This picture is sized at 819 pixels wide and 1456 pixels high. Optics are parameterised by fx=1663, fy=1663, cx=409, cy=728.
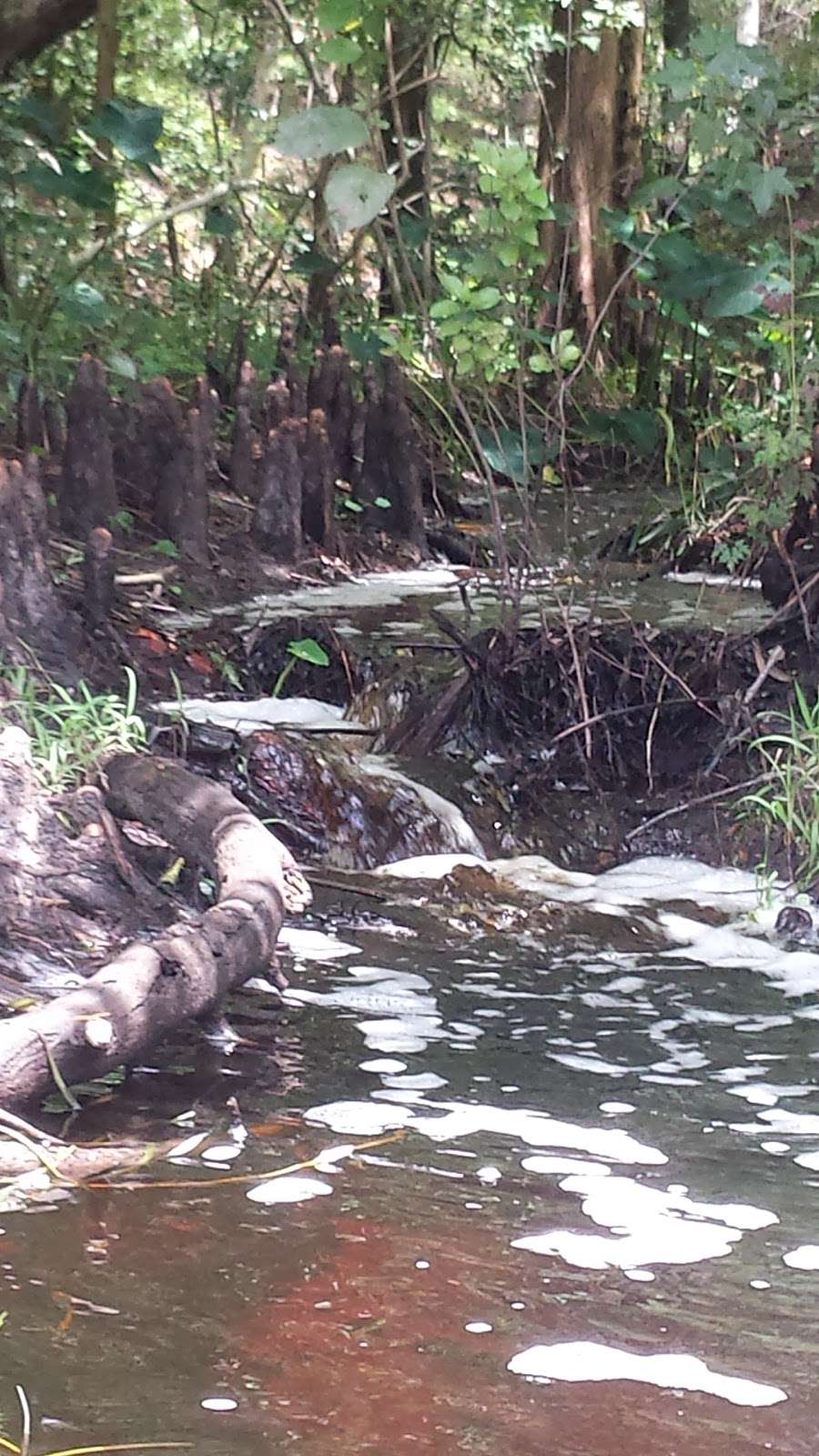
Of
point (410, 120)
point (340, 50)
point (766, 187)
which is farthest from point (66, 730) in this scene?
point (410, 120)

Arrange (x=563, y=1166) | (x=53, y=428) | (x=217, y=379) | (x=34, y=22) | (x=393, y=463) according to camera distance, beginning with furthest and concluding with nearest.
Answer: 1. (x=217, y=379)
2. (x=34, y=22)
3. (x=393, y=463)
4. (x=53, y=428)
5. (x=563, y=1166)

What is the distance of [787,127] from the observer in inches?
220

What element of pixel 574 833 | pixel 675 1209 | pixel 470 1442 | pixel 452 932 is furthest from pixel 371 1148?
pixel 574 833

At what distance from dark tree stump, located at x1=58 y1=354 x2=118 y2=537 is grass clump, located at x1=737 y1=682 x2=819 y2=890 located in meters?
2.73

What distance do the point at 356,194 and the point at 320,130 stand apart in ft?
0.75

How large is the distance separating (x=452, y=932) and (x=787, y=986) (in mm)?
816

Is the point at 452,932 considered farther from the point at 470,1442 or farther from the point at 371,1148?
the point at 470,1442

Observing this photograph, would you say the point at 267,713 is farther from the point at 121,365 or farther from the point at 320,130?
the point at 121,365

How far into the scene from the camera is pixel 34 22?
815cm

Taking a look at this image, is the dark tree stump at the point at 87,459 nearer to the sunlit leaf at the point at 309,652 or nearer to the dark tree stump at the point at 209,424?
the dark tree stump at the point at 209,424

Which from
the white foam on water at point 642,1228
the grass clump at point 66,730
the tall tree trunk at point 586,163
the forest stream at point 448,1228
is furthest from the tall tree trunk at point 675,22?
the white foam on water at point 642,1228

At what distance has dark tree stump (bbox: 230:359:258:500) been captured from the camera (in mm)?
7410

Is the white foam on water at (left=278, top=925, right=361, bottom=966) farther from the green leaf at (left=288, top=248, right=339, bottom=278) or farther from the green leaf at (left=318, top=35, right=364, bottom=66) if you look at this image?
the green leaf at (left=288, top=248, right=339, bottom=278)

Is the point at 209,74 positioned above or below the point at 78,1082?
above
